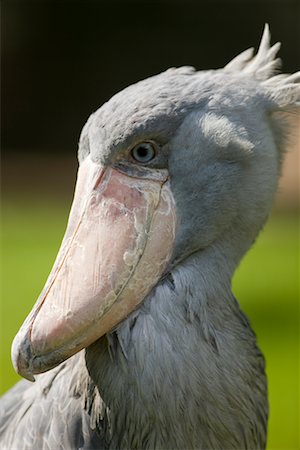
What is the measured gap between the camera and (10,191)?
972cm

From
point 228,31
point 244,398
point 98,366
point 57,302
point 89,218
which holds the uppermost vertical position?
point 228,31

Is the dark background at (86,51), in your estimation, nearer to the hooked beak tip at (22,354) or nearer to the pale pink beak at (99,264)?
the pale pink beak at (99,264)

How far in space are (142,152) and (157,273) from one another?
0.28 meters

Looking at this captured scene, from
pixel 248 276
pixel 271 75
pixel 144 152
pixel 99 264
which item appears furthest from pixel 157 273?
pixel 248 276

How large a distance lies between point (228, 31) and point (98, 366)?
9411 mm

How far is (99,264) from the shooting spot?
2072 mm

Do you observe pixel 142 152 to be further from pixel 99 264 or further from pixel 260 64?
pixel 260 64

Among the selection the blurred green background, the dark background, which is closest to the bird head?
the blurred green background

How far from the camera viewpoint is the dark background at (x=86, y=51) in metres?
11.1

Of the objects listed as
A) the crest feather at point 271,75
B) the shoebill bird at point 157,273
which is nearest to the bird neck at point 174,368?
the shoebill bird at point 157,273

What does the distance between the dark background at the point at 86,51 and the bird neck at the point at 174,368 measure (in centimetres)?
892

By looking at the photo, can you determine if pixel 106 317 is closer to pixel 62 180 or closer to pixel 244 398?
pixel 244 398

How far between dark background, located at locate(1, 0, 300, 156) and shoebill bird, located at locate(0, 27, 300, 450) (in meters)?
8.88

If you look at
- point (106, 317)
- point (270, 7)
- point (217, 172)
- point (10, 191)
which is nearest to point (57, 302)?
point (106, 317)
